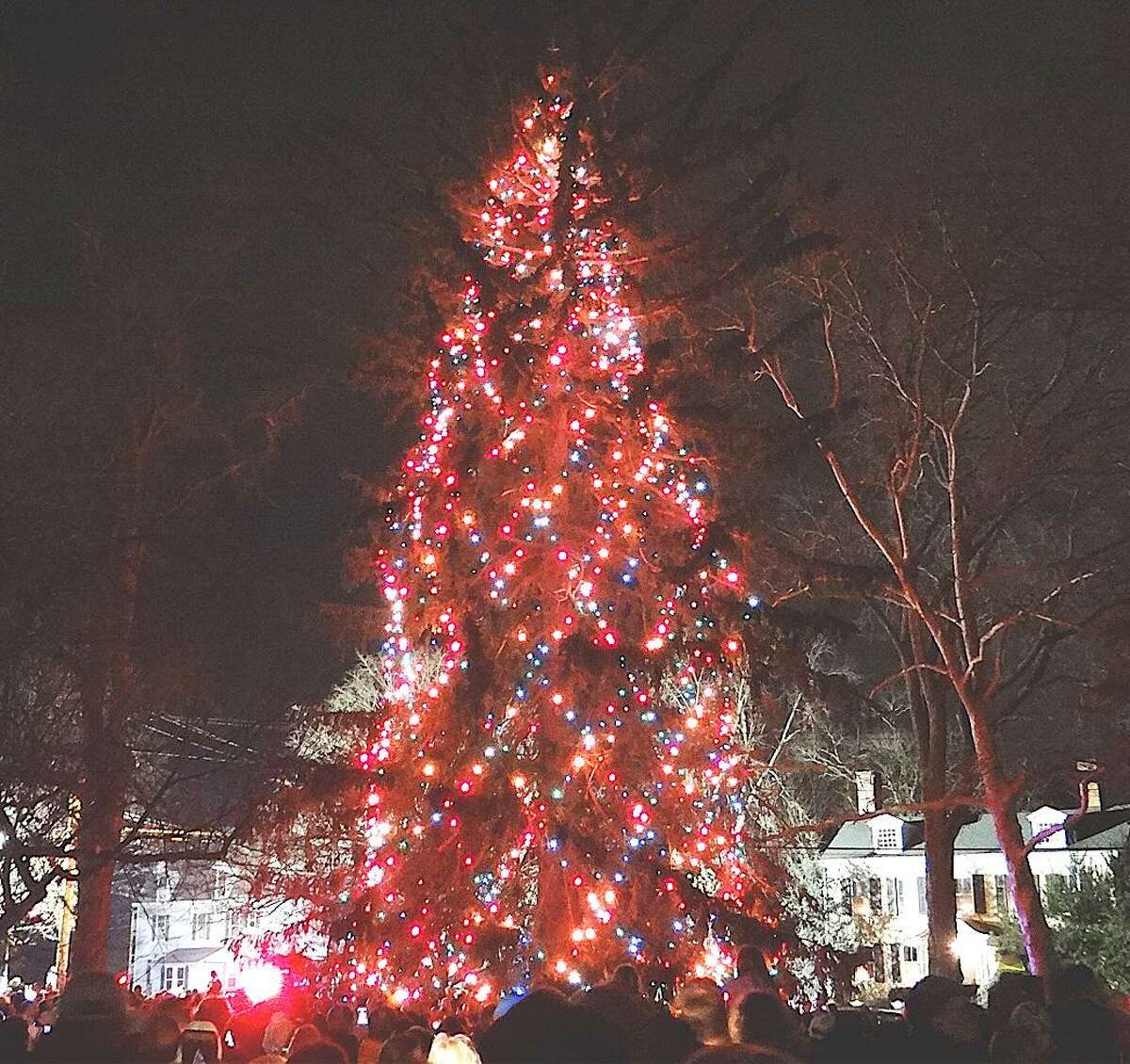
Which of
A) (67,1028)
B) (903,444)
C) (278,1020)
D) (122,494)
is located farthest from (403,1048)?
(903,444)

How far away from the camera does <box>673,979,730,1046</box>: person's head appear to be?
5141 mm

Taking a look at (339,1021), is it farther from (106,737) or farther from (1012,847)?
(1012,847)

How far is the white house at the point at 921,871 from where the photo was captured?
1441 inches

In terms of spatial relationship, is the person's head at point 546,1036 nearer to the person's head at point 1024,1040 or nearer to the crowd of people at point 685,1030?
the crowd of people at point 685,1030

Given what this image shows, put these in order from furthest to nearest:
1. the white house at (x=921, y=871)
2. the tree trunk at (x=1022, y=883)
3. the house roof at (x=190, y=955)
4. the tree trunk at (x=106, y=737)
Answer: the white house at (x=921, y=871), the house roof at (x=190, y=955), the tree trunk at (x=1022, y=883), the tree trunk at (x=106, y=737)

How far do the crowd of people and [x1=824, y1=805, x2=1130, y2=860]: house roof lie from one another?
3091 cm

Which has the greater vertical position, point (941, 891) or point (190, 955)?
point (941, 891)

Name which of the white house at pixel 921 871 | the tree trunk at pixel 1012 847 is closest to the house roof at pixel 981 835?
the white house at pixel 921 871

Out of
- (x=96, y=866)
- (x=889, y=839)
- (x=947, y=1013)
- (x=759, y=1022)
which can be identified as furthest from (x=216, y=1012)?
(x=889, y=839)

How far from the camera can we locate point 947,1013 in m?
5.27

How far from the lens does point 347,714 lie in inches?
490

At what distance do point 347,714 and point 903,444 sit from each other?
9.87 metres

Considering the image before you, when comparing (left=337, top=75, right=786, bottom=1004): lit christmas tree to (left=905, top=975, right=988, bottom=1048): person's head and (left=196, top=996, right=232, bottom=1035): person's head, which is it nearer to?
(left=196, top=996, right=232, bottom=1035): person's head

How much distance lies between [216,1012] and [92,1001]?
17.3ft
